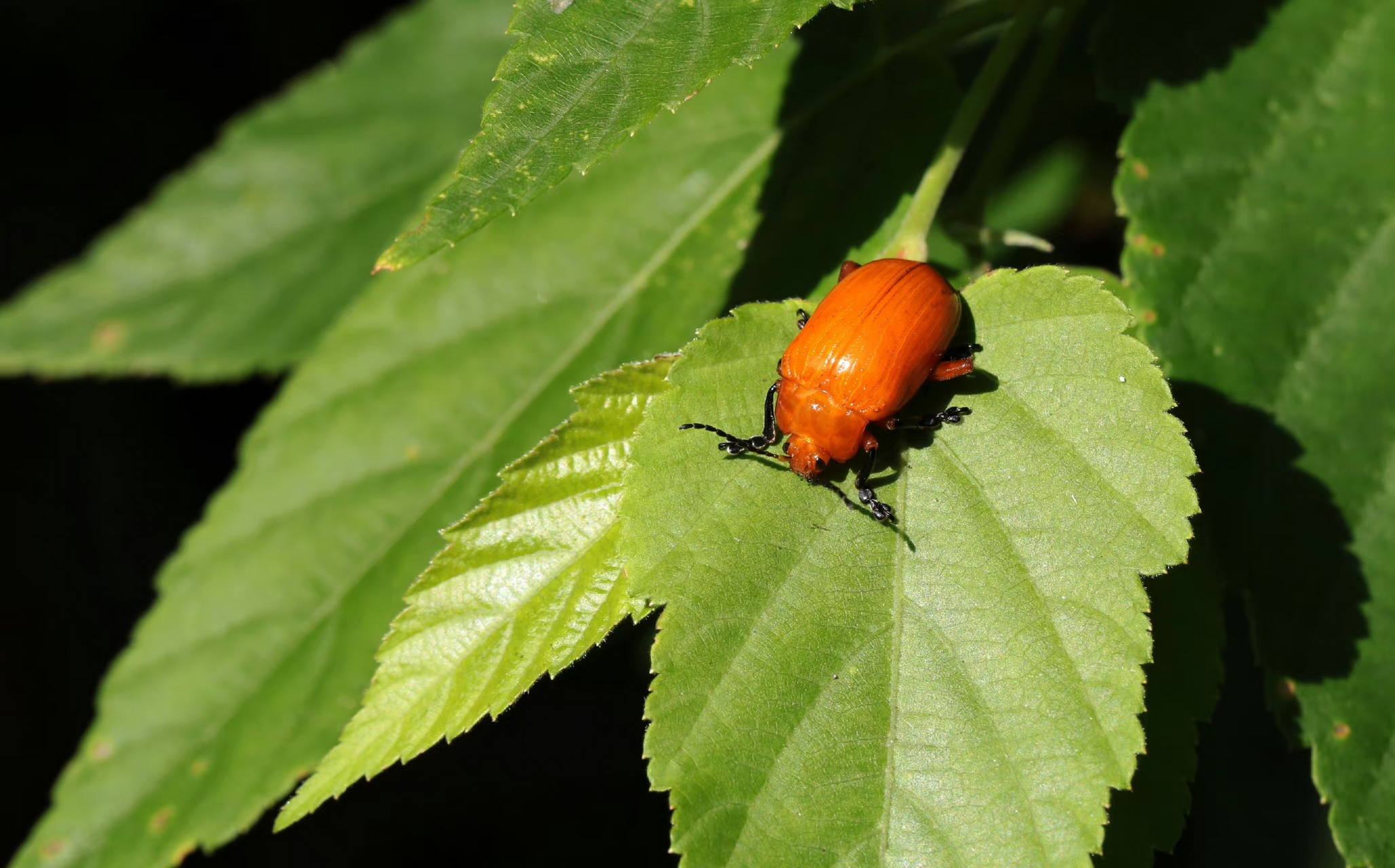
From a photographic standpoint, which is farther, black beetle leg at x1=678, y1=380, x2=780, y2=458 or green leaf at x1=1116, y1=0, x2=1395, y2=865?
green leaf at x1=1116, y1=0, x2=1395, y2=865

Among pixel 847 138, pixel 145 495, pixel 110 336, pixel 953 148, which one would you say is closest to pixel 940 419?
pixel 953 148

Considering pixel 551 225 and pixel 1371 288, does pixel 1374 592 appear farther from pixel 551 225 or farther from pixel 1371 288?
pixel 551 225

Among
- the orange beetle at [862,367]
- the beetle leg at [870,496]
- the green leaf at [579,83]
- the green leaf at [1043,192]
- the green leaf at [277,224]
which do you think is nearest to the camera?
the green leaf at [579,83]

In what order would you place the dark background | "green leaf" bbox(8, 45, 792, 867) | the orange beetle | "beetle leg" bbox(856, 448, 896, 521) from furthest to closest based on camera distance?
the dark background, "green leaf" bbox(8, 45, 792, 867), the orange beetle, "beetle leg" bbox(856, 448, 896, 521)

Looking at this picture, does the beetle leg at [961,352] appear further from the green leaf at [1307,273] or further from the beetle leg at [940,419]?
the green leaf at [1307,273]

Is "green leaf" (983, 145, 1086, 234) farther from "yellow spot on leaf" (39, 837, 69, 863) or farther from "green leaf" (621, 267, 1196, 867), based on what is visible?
"yellow spot on leaf" (39, 837, 69, 863)

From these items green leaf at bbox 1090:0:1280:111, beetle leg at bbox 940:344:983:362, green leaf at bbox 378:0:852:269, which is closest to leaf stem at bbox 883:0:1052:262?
beetle leg at bbox 940:344:983:362

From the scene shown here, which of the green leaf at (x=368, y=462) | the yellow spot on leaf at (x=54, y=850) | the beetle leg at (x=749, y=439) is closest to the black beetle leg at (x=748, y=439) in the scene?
the beetle leg at (x=749, y=439)
